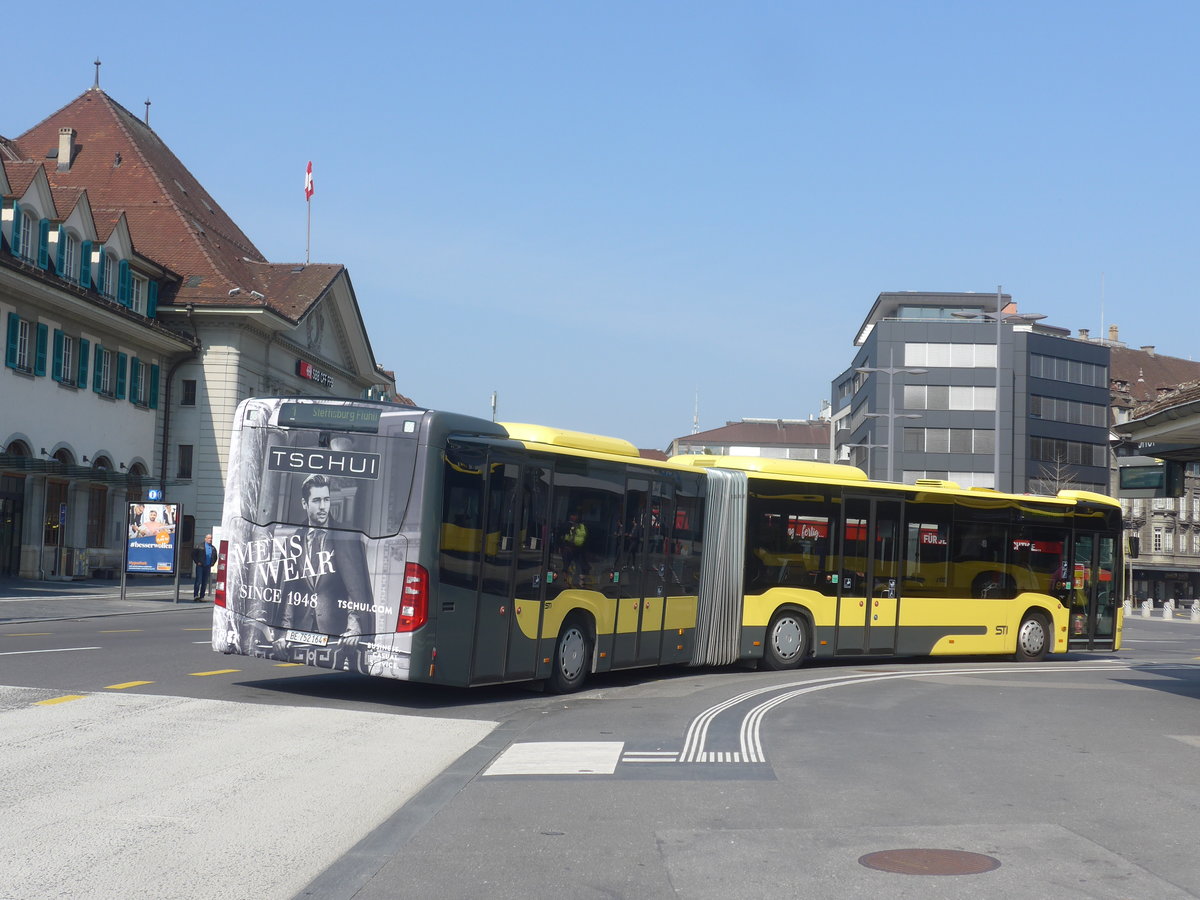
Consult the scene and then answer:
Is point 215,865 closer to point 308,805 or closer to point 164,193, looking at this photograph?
point 308,805

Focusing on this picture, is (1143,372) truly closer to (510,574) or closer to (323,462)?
(510,574)

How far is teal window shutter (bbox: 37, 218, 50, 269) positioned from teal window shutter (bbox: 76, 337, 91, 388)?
324 centimetres

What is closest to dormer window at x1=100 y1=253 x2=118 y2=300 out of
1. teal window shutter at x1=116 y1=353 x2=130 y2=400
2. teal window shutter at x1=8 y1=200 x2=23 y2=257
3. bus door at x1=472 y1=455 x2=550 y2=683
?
teal window shutter at x1=116 y1=353 x2=130 y2=400

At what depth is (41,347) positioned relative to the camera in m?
41.9

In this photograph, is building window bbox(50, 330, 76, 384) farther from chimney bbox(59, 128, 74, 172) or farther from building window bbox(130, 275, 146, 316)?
chimney bbox(59, 128, 74, 172)

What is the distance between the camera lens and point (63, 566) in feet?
141

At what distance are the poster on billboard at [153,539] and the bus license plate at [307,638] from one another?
2106 cm

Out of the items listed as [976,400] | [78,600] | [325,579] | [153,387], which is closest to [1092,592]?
[325,579]

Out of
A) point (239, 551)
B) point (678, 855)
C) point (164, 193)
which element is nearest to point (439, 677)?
point (239, 551)

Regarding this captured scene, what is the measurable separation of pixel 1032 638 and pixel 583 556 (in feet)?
34.9

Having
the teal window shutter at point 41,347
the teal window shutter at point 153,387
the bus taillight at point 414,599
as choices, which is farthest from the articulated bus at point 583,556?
the teal window shutter at point 153,387

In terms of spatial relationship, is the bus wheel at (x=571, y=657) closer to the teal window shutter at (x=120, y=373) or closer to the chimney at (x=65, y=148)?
the teal window shutter at (x=120, y=373)

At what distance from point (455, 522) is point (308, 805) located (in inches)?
223

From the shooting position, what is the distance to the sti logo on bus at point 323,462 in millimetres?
13984
